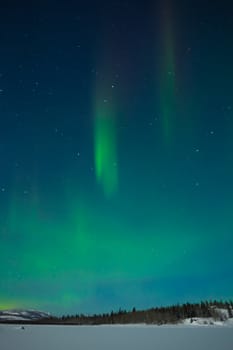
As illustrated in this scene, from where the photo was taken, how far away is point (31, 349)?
24.1m

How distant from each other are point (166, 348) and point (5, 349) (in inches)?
409

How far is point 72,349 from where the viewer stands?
966 inches

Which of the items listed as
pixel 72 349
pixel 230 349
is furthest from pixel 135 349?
pixel 230 349

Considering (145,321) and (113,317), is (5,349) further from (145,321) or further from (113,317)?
(113,317)

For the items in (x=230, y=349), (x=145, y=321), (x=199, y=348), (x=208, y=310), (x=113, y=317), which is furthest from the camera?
(x=208, y=310)

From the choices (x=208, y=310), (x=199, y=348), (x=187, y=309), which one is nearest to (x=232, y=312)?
(x=208, y=310)

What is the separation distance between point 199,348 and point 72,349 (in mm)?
8198

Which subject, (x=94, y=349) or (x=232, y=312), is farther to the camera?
(x=232, y=312)

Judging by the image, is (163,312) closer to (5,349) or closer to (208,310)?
(208,310)

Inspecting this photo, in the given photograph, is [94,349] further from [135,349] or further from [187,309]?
[187,309]

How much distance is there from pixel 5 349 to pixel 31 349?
1.71 meters

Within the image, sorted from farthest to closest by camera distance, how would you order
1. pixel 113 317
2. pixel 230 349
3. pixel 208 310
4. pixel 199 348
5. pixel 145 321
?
pixel 208 310
pixel 113 317
pixel 145 321
pixel 199 348
pixel 230 349

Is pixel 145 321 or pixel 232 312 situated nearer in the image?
pixel 145 321

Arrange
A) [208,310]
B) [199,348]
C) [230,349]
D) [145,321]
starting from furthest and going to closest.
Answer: [208,310]
[145,321]
[199,348]
[230,349]
